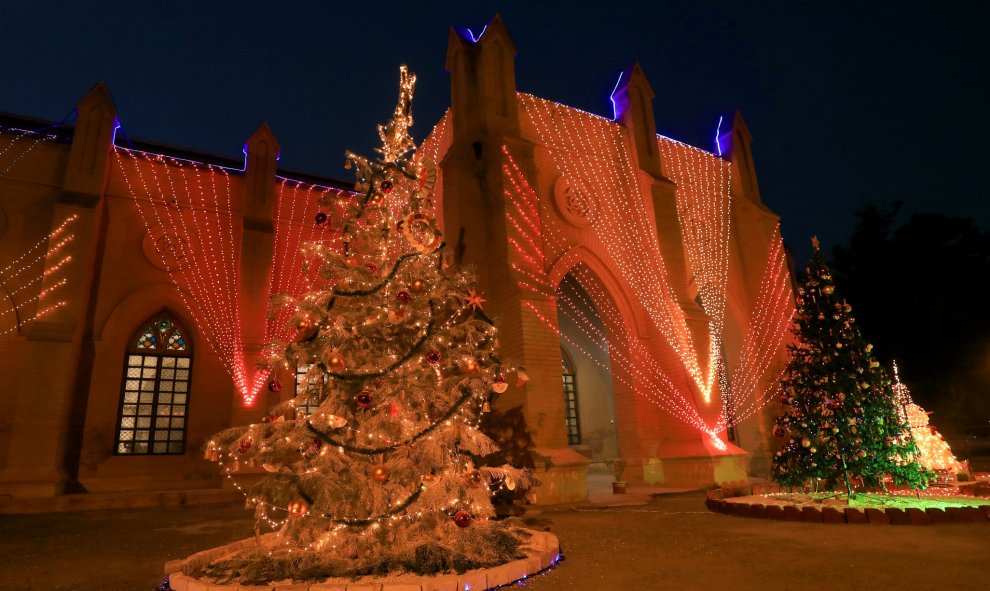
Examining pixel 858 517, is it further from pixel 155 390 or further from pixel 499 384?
pixel 155 390

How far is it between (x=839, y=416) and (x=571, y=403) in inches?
493

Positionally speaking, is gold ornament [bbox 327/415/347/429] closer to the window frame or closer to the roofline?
the roofline

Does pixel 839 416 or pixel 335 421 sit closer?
pixel 335 421

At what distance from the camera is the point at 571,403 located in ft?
68.4

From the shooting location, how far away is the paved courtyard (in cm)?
448

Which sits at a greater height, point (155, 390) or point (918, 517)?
point (155, 390)

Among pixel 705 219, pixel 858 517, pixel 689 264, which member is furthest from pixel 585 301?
pixel 858 517

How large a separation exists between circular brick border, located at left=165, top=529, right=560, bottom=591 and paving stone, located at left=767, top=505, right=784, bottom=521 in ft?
13.3

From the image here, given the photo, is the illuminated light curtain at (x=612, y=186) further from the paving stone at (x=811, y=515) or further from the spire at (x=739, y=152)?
the paving stone at (x=811, y=515)

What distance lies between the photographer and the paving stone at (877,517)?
6.75 meters

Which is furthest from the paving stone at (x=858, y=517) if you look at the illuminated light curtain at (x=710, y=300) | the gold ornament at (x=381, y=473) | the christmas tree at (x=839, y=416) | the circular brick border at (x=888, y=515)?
the illuminated light curtain at (x=710, y=300)

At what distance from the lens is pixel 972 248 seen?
26.4m

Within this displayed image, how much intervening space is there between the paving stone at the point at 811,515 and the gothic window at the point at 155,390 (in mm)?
14070

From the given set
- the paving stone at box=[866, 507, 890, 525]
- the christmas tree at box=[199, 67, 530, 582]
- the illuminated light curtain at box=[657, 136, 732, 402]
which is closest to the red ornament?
the christmas tree at box=[199, 67, 530, 582]
